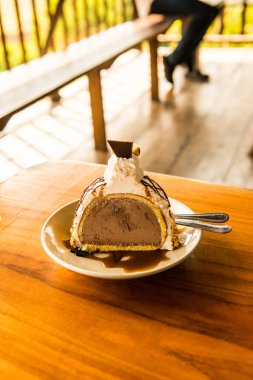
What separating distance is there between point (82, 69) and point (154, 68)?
1.12m

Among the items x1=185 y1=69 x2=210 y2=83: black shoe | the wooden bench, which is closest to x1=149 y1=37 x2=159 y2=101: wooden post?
the wooden bench

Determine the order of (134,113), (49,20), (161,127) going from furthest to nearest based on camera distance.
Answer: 1. (49,20)
2. (134,113)
3. (161,127)

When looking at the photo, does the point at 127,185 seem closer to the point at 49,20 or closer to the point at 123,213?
the point at 123,213

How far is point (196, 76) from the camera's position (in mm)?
3850

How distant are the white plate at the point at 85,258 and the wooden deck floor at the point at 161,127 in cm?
141

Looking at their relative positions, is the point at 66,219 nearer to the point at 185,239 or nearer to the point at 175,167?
the point at 185,239

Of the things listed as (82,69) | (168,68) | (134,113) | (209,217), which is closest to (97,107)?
(82,69)

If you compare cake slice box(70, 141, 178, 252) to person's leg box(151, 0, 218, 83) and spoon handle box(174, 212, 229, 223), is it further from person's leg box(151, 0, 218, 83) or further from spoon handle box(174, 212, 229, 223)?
person's leg box(151, 0, 218, 83)

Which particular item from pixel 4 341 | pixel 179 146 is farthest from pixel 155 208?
pixel 179 146

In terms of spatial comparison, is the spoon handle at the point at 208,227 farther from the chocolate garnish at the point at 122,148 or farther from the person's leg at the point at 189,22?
the person's leg at the point at 189,22

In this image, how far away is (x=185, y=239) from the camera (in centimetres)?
83

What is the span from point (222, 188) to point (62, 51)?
2.13m

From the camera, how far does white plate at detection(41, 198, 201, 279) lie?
0.73m

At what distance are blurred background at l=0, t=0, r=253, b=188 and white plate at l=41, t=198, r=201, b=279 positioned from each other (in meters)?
1.13
